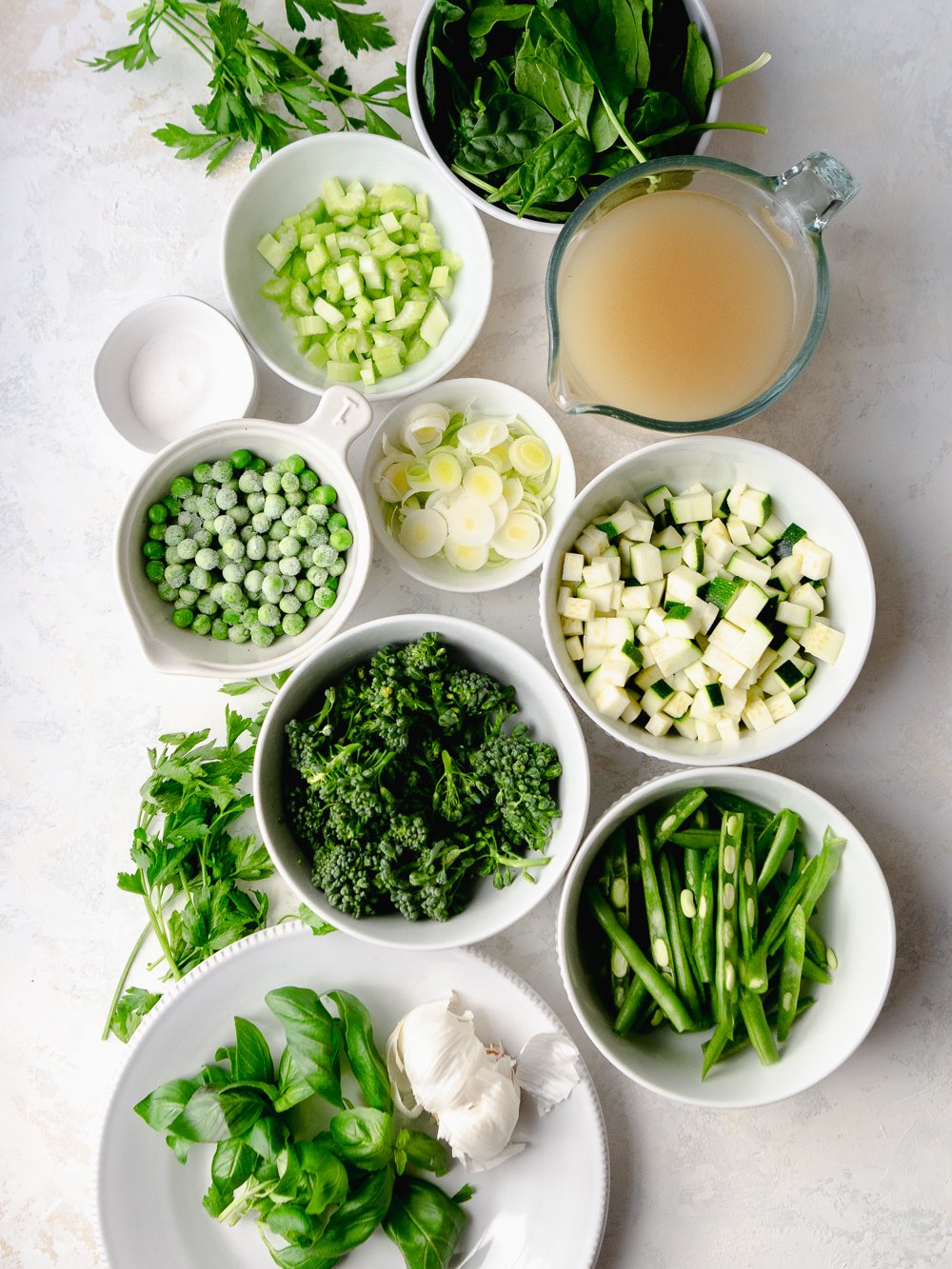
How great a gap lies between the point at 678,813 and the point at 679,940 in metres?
0.21

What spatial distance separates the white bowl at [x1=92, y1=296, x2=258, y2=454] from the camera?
1766 mm

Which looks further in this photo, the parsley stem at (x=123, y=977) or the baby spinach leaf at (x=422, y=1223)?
the parsley stem at (x=123, y=977)

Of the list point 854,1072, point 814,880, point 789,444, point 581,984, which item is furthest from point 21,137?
point 854,1072

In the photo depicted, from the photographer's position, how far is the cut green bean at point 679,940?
5.29ft

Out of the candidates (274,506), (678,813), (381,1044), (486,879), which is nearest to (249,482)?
(274,506)

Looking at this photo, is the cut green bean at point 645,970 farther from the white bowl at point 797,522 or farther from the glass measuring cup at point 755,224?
the glass measuring cup at point 755,224

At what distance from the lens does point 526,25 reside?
154 cm

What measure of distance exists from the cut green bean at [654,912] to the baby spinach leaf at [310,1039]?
22.3 inches

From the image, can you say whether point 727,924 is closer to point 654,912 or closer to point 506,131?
point 654,912

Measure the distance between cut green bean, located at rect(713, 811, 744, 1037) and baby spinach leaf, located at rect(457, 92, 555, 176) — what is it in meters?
1.18

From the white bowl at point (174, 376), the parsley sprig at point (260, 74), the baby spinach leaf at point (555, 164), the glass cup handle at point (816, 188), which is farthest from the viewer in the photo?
the white bowl at point (174, 376)

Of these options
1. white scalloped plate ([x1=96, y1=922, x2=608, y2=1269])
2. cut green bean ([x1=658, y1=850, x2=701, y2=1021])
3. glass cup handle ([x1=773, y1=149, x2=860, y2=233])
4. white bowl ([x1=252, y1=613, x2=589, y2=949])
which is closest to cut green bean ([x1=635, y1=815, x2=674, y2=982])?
cut green bean ([x1=658, y1=850, x2=701, y2=1021])

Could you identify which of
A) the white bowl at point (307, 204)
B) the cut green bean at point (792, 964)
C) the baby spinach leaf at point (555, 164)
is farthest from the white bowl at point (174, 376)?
the cut green bean at point (792, 964)

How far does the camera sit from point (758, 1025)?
158 cm
